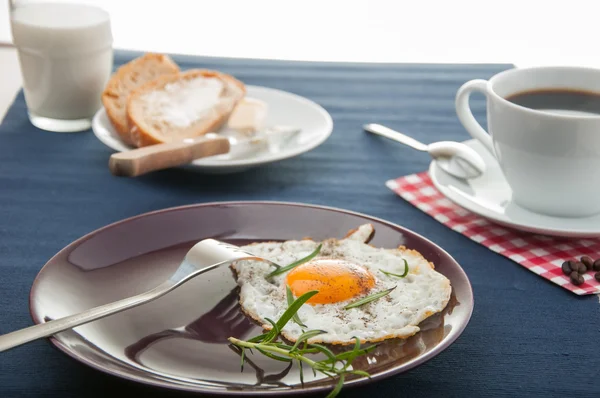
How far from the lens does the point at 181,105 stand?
2.23 metres

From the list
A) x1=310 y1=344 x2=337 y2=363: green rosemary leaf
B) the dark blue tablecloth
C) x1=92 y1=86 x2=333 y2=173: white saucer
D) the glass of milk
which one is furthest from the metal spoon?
the glass of milk

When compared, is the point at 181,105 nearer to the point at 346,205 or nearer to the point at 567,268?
the point at 346,205

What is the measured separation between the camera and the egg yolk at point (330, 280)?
132 cm

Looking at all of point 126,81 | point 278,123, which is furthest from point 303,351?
point 126,81

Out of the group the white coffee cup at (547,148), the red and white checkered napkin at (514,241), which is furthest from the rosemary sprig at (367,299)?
the white coffee cup at (547,148)

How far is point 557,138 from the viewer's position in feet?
5.42

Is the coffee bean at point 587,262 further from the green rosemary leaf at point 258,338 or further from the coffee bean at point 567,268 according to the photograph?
the green rosemary leaf at point 258,338

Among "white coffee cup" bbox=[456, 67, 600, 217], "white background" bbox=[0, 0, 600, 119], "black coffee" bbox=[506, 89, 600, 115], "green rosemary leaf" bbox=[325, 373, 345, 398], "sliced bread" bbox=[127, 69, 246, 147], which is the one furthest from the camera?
"white background" bbox=[0, 0, 600, 119]

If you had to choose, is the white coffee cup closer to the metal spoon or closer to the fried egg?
the metal spoon

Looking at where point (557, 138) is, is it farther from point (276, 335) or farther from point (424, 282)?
point (276, 335)

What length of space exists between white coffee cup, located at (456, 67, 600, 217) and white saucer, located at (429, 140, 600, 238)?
0.03m

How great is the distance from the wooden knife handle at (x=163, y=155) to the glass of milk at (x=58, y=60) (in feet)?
1.71

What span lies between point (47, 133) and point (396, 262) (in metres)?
1.18

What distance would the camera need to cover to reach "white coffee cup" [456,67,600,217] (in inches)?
64.7
